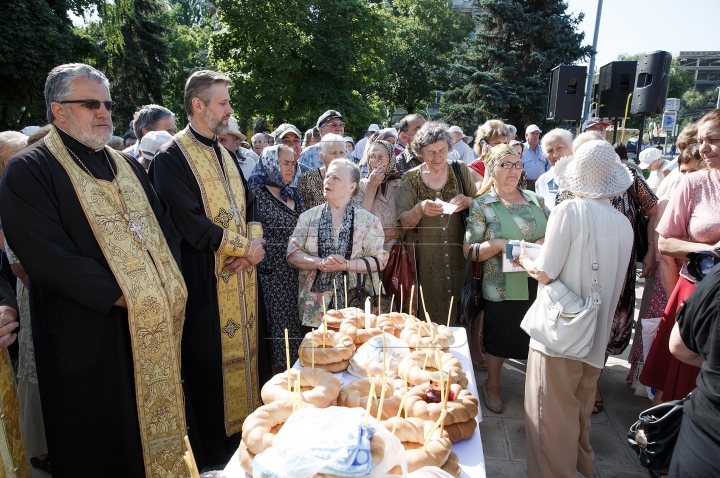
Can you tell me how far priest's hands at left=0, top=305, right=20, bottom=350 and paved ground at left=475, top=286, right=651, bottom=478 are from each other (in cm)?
267

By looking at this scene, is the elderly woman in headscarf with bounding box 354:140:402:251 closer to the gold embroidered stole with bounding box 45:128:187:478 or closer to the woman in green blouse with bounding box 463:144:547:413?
the woman in green blouse with bounding box 463:144:547:413

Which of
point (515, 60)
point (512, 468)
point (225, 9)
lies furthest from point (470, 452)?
point (515, 60)

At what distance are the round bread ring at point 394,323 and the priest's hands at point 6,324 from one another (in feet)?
5.54

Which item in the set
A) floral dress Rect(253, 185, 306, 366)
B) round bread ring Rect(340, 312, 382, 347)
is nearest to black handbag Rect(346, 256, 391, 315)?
round bread ring Rect(340, 312, 382, 347)

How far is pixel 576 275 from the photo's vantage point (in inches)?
94.1

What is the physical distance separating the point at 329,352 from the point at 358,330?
0.85 feet

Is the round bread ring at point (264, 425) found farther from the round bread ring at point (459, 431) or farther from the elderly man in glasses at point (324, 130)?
the elderly man in glasses at point (324, 130)

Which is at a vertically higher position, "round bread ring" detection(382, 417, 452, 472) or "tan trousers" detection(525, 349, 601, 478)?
"round bread ring" detection(382, 417, 452, 472)

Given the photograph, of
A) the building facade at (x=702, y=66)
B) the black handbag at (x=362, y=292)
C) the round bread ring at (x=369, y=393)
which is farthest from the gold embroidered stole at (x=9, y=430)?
the building facade at (x=702, y=66)

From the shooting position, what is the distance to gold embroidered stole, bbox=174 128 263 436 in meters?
2.95

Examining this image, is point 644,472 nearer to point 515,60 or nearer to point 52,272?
point 52,272

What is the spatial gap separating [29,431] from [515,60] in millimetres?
22329

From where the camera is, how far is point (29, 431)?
2.92 metres

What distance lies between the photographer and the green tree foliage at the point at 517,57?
67.1 feet
